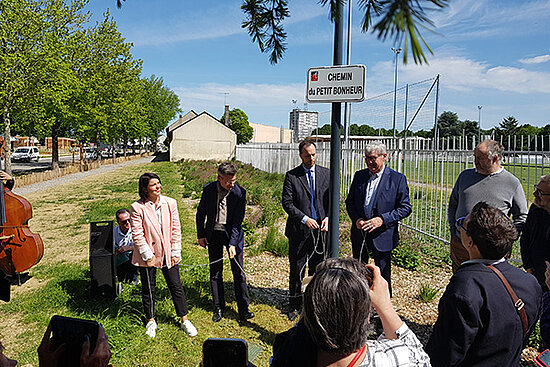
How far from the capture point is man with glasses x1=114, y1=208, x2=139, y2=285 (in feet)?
18.5

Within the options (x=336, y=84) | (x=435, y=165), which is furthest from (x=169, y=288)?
(x=435, y=165)

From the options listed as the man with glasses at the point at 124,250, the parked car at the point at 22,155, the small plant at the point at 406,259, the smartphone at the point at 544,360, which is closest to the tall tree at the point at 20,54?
the man with glasses at the point at 124,250

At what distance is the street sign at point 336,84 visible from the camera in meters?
3.43

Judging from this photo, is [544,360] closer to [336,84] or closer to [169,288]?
[336,84]

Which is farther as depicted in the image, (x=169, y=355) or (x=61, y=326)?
(x=169, y=355)

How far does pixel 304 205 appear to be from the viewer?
15.6 ft

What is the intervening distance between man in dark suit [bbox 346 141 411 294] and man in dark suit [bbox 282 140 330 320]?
0.46 metres

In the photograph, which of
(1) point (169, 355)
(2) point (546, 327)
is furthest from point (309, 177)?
(2) point (546, 327)

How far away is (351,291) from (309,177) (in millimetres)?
3328

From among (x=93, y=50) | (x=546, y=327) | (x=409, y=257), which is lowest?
(x=409, y=257)

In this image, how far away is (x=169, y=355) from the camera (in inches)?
155

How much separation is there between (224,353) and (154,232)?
3.00m

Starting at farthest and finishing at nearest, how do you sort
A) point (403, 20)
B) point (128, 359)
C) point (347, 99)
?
point (128, 359)
point (347, 99)
point (403, 20)

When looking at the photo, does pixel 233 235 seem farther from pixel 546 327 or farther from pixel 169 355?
pixel 546 327
